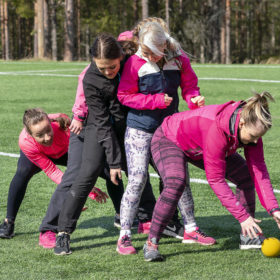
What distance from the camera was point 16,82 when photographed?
1875cm

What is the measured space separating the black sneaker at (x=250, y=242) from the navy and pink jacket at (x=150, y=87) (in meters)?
1.16

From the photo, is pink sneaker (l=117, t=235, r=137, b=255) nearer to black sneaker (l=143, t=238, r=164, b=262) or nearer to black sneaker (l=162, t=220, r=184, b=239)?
black sneaker (l=143, t=238, r=164, b=262)

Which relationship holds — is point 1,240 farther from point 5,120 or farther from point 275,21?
point 275,21

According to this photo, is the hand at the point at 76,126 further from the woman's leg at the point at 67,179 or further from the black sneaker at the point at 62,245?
the black sneaker at the point at 62,245

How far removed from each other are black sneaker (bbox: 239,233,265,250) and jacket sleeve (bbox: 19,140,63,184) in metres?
1.63

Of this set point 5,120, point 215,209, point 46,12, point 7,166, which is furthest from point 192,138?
point 46,12

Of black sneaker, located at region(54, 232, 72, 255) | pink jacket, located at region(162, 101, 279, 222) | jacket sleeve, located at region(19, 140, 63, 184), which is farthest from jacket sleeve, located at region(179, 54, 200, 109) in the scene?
black sneaker, located at region(54, 232, 72, 255)

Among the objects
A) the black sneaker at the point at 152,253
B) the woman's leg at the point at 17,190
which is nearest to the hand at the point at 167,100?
the black sneaker at the point at 152,253

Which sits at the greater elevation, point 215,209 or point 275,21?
point 275,21

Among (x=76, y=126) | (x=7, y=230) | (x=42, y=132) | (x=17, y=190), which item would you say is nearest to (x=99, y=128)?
(x=76, y=126)

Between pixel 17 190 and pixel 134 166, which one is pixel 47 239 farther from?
pixel 134 166

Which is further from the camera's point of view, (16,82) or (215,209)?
(16,82)

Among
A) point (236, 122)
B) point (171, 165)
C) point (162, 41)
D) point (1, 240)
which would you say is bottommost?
point (1, 240)

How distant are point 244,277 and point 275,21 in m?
58.4
